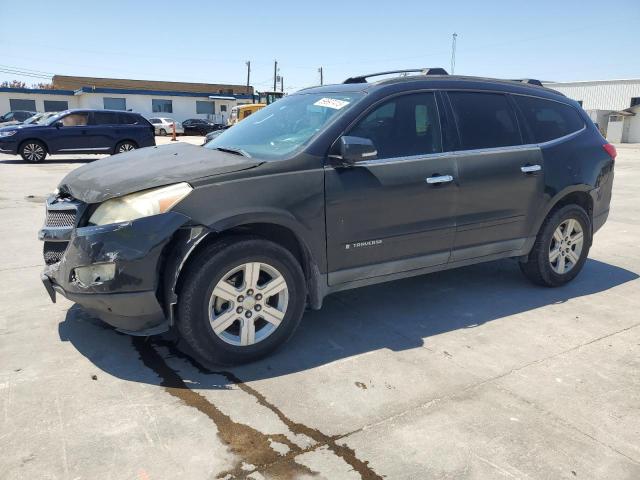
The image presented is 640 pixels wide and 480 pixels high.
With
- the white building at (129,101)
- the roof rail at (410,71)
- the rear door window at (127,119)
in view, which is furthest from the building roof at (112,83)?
the roof rail at (410,71)

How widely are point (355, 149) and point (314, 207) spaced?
46 cm

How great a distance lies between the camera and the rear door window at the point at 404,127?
3.84 m

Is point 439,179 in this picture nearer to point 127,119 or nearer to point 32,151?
point 127,119

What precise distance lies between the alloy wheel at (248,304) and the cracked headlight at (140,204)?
54 cm

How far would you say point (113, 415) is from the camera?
2.82 metres

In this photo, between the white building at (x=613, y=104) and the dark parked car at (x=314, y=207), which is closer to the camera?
the dark parked car at (x=314, y=207)

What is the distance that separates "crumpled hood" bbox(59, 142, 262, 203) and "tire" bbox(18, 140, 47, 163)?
1500cm

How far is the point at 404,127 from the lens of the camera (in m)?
3.99

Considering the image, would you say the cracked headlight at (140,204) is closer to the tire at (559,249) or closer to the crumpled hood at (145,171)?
the crumpled hood at (145,171)

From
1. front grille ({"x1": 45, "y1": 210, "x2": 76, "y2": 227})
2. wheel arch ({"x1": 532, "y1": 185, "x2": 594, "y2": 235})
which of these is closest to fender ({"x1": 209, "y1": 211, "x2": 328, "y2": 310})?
front grille ({"x1": 45, "y1": 210, "x2": 76, "y2": 227})

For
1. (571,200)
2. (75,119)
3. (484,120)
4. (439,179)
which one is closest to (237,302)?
(439,179)

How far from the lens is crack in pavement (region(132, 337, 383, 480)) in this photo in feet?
7.97

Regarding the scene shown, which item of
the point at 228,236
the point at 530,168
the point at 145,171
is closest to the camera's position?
the point at 228,236

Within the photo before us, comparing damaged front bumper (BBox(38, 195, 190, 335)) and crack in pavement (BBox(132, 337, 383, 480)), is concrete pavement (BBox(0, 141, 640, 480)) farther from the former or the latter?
damaged front bumper (BBox(38, 195, 190, 335))
